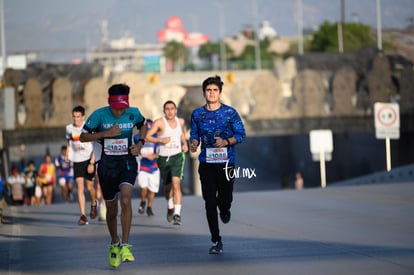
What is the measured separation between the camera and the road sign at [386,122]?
37.4m

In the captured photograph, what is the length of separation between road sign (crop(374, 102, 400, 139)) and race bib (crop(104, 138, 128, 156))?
1005 inches

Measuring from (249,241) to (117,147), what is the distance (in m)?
2.64

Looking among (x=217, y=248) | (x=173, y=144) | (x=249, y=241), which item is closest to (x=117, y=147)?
(x=217, y=248)

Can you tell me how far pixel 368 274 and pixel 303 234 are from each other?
4.29 m

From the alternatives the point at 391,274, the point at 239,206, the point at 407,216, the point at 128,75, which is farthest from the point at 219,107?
the point at 128,75

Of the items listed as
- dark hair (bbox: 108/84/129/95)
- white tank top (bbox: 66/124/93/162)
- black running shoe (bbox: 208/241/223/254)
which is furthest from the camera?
white tank top (bbox: 66/124/93/162)

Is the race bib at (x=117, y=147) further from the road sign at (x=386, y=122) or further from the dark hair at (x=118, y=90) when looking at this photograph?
the road sign at (x=386, y=122)

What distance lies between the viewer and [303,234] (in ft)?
48.6

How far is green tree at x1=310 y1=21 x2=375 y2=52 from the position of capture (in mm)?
160000

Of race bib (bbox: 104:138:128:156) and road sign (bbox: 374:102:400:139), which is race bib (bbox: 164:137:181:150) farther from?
road sign (bbox: 374:102:400:139)

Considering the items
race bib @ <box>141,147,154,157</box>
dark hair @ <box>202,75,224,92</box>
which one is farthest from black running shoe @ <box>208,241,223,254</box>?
race bib @ <box>141,147,154,157</box>

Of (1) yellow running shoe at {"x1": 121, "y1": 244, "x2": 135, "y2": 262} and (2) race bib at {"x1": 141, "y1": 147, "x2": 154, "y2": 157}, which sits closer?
(1) yellow running shoe at {"x1": 121, "y1": 244, "x2": 135, "y2": 262}

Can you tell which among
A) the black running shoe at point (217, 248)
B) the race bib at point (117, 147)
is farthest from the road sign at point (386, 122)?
the race bib at point (117, 147)

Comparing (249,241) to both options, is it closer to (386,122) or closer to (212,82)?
(212,82)
